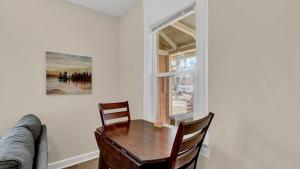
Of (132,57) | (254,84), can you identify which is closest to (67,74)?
(132,57)

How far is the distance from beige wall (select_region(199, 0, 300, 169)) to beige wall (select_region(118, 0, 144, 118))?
125 centimetres

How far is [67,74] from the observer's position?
2.57m

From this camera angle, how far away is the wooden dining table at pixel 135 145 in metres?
0.99

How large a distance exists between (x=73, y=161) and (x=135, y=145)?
1.98m

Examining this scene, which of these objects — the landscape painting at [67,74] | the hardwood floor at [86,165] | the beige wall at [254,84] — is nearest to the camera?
the beige wall at [254,84]

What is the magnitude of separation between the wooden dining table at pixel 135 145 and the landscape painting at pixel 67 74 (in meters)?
1.30

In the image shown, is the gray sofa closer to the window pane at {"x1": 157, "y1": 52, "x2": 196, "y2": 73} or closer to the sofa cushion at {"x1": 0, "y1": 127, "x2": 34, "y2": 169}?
the sofa cushion at {"x1": 0, "y1": 127, "x2": 34, "y2": 169}

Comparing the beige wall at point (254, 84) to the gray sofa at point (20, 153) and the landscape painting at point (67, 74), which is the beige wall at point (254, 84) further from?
the landscape painting at point (67, 74)

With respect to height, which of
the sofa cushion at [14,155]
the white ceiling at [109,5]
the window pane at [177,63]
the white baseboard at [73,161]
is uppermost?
the white ceiling at [109,5]

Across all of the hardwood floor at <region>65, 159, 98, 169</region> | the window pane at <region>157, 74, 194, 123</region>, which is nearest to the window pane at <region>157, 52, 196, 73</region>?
the window pane at <region>157, 74, 194, 123</region>

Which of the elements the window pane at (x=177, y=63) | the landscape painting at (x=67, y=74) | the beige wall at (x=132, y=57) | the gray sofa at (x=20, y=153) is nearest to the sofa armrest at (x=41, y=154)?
the gray sofa at (x=20, y=153)

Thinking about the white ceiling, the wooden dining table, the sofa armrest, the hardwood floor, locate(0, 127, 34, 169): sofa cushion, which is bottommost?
the hardwood floor

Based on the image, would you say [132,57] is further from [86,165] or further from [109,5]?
[86,165]

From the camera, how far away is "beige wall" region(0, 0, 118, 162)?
2.13m
